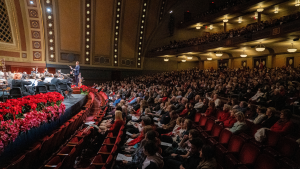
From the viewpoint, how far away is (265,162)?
2.39 m

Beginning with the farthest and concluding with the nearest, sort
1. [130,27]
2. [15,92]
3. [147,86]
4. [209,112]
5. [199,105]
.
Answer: [130,27]
[147,86]
[15,92]
[199,105]
[209,112]

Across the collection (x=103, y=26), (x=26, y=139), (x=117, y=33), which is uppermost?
(x=103, y=26)

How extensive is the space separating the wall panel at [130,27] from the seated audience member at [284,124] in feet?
54.8

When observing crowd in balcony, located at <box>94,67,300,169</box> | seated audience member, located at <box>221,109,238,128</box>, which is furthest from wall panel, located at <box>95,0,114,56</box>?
seated audience member, located at <box>221,109,238,128</box>

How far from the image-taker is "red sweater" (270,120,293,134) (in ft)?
11.0

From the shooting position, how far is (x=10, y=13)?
1403cm

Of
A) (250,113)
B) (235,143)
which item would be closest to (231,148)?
(235,143)

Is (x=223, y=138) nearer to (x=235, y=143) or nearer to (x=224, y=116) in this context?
(x=235, y=143)

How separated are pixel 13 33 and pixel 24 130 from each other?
46.6 ft

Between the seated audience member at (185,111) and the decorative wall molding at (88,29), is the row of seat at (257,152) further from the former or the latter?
the decorative wall molding at (88,29)

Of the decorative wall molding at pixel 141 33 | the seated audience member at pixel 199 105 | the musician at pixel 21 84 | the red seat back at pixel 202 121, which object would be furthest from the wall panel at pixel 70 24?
the red seat back at pixel 202 121

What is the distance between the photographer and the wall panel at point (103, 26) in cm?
1708

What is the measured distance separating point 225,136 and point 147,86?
9551 millimetres

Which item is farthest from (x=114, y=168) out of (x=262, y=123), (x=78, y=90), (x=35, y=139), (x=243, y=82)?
(x=78, y=90)
